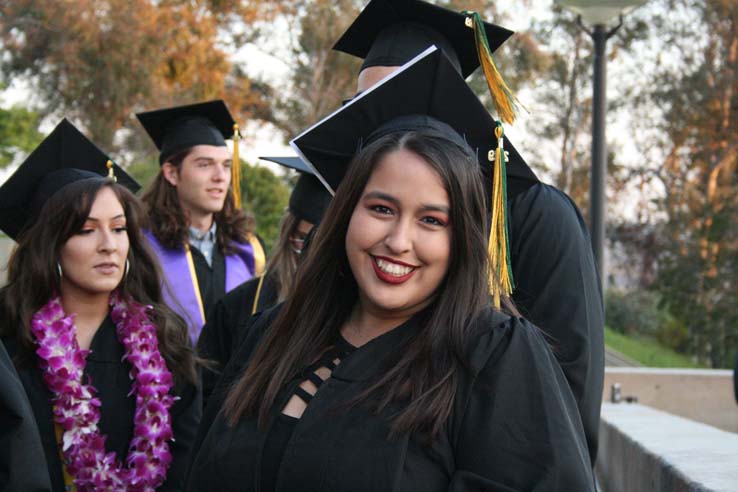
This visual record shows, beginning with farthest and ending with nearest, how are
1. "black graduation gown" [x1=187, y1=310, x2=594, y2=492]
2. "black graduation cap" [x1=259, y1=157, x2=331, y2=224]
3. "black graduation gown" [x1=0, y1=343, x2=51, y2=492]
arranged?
"black graduation cap" [x1=259, y1=157, x2=331, y2=224], "black graduation gown" [x1=0, y1=343, x2=51, y2=492], "black graduation gown" [x1=187, y1=310, x2=594, y2=492]

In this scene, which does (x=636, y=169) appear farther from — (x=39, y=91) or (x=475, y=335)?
(x=475, y=335)

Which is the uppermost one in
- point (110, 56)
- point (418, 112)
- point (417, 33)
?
point (110, 56)

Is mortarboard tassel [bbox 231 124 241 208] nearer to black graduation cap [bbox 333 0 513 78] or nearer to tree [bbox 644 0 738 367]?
black graduation cap [bbox 333 0 513 78]

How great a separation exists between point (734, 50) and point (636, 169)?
471 centimetres

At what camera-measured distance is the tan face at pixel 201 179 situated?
6285 mm

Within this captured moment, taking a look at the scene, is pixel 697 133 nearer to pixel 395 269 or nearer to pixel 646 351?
pixel 646 351

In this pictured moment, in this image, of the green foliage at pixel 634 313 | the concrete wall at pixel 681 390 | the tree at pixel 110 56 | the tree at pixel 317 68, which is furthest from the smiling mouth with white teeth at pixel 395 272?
the green foliage at pixel 634 313

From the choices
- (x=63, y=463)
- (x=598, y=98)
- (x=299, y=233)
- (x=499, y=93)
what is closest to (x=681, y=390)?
(x=598, y=98)

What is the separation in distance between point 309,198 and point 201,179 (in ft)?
3.97

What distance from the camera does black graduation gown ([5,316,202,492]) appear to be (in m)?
3.99

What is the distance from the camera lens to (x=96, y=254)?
423 centimetres

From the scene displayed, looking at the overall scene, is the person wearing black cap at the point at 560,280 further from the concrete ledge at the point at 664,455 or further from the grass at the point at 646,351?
Result: the grass at the point at 646,351

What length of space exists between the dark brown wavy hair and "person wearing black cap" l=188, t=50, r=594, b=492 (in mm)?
3341

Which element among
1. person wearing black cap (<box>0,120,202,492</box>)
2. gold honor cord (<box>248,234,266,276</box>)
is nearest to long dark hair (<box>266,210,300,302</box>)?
person wearing black cap (<box>0,120,202,492</box>)
